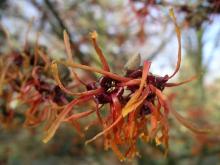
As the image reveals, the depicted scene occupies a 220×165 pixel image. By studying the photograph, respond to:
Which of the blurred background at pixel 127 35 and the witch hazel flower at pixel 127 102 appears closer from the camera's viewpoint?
the witch hazel flower at pixel 127 102

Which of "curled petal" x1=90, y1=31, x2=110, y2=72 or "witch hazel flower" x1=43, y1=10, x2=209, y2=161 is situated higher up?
"curled petal" x1=90, y1=31, x2=110, y2=72

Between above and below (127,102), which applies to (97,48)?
above

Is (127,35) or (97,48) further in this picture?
(127,35)

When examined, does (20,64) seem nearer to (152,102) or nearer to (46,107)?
(46,107)

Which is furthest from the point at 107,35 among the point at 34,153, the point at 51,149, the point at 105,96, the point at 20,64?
the point at 51,149

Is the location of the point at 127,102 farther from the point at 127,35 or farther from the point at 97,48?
the point at 127,35

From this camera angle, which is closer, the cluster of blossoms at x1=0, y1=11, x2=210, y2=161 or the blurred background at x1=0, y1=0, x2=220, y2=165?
the cluster of blossoms at x1=0, y1=11, x2=210, y2=161

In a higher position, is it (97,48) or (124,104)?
(97,48)

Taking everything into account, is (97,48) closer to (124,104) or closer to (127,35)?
(124,104)

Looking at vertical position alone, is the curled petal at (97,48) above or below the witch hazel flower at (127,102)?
above

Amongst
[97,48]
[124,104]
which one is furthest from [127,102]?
[97,48]

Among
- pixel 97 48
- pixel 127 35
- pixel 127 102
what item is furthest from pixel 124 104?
pixel 127 35
